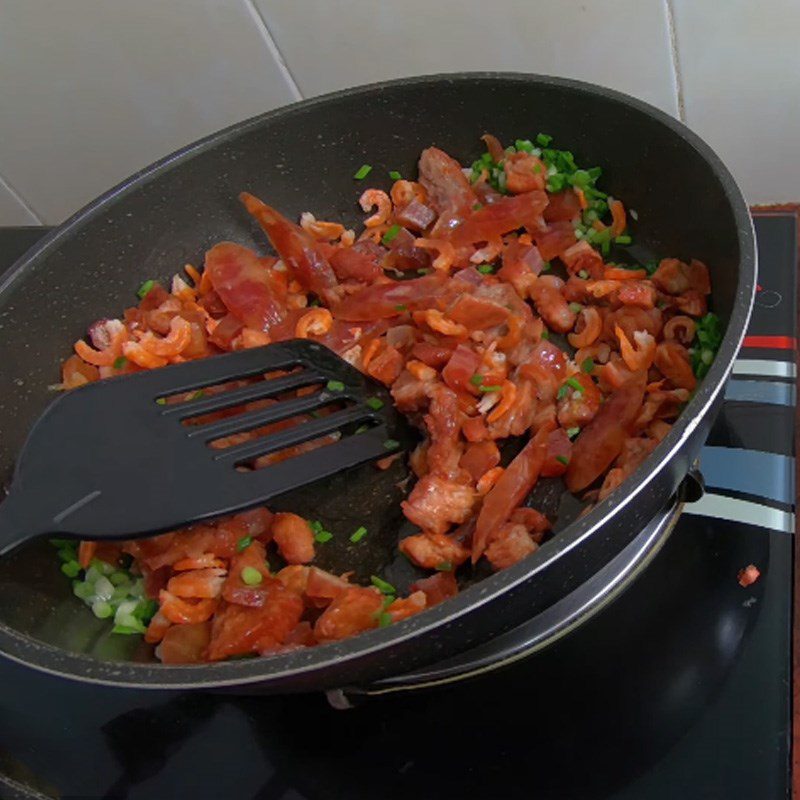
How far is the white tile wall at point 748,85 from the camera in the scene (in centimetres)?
111

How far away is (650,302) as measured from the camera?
105cm

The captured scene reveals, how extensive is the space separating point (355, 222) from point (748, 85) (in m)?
0.52

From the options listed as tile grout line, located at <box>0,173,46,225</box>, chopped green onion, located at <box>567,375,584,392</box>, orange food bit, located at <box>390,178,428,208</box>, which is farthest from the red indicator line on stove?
tile grout line, located at <box>0,173,46,225</box>

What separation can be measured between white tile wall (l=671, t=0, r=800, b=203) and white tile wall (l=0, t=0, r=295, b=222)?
0.57 metres

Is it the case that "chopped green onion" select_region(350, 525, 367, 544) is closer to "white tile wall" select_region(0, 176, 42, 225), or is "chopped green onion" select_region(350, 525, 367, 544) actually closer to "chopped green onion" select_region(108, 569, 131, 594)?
"chopped green onion" select_region(108, 569, 131, 594)

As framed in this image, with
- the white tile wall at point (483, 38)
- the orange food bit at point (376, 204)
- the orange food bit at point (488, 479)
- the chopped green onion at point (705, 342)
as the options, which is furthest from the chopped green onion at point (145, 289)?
the chopped green onion at point (705, 342)

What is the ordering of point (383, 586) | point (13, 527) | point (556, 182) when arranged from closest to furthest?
point (13, 527) → point (383, 586) → point (556, 182)

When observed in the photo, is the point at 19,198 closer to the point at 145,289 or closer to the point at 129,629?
the point at 145,289

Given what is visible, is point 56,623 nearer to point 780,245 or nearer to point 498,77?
point 498,77

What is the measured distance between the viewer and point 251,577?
3.09 ft

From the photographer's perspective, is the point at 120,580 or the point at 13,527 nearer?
the point at 13,527

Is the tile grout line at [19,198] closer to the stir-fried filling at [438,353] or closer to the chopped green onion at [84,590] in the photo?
the stir-fried filling at [438,353]

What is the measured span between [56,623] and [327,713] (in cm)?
30

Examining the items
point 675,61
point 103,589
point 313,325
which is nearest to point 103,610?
point 103,589
